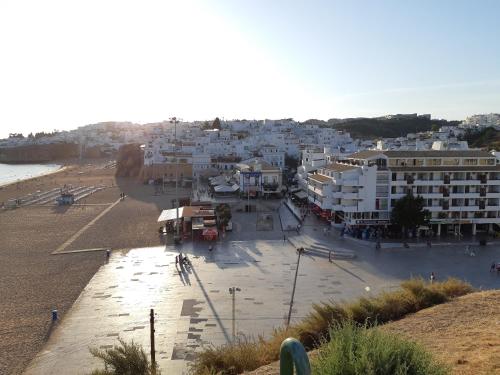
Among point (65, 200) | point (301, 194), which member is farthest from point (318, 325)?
point (65, 200)

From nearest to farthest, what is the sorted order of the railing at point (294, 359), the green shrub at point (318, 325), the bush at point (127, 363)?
the railing at point (294, 359)
the bush at point (127, 363)
the green shrub at point (318, 325)

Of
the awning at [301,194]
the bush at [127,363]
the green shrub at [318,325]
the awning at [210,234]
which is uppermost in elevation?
the green shrub at [318,325]

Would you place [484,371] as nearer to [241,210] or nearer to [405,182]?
[405,182]

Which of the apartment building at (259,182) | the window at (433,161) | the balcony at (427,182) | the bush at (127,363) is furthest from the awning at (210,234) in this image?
the bush at (127,363)

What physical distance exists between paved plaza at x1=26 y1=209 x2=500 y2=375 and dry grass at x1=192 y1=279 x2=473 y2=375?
3575mm

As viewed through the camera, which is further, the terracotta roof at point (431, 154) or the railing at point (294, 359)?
the terracotta roof at point (431, 154)

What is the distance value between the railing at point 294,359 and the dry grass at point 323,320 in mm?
3651

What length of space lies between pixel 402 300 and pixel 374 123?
11904 centimetres

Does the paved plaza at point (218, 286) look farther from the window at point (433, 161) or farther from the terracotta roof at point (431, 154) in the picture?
the terracotta roof at point (431, 154)

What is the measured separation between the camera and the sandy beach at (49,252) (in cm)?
1498

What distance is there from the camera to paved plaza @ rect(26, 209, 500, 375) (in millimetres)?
14039

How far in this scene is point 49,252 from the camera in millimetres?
25406

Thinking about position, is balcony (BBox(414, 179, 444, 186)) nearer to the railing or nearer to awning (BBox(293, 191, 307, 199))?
awning (BBox(293, 191, 307, 199))

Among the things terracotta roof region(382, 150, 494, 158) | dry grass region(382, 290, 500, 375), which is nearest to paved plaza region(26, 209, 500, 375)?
dry grass region(382, 290, 500, 375)
